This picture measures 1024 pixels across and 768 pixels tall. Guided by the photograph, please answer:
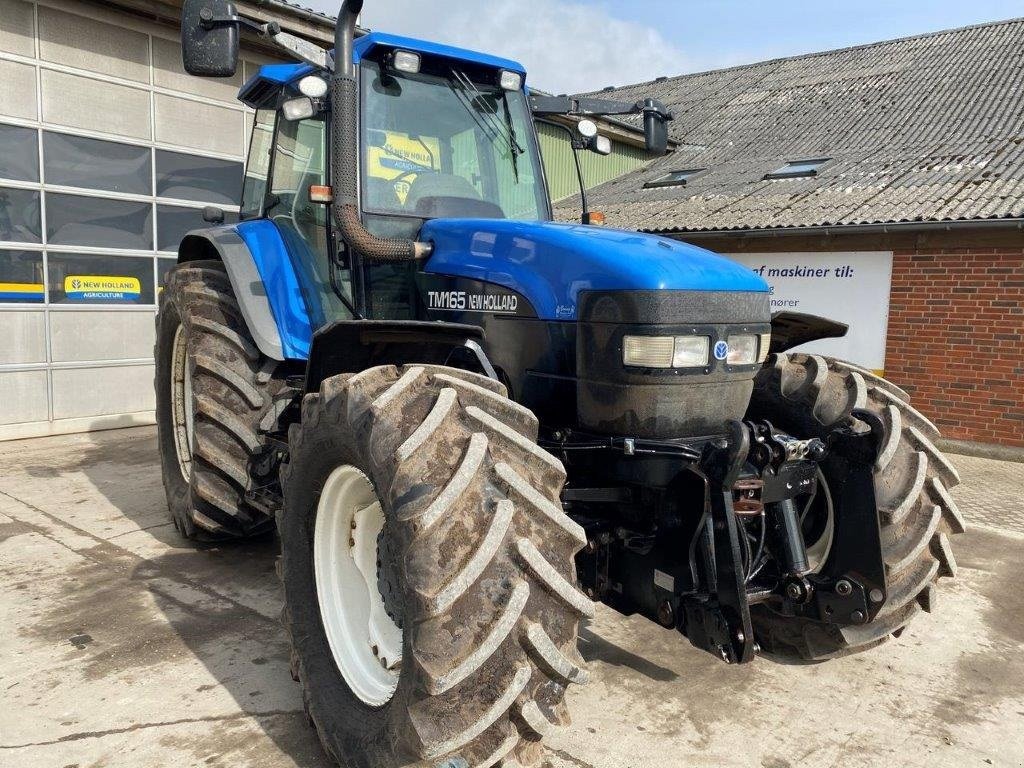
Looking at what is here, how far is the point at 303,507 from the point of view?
2.76m

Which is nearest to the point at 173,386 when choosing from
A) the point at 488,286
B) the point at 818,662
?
the point at 488,286

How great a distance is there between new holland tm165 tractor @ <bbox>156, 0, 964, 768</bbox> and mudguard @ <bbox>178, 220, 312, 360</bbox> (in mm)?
12

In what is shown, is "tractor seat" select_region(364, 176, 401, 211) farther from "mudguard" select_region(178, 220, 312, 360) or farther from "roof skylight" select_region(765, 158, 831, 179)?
"roof skylight" select_region(765, 158, 831, 179)

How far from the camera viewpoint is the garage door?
7.27 m

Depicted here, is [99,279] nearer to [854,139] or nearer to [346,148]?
[346,148]

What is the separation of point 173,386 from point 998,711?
440 centimetres

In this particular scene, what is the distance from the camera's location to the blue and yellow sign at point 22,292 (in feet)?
23.7

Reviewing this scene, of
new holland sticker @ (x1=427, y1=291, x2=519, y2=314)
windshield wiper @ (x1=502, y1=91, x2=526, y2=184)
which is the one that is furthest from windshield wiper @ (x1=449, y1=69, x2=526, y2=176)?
new holland sticker @ (x1=427, y1=291, x2=519, y2=314)

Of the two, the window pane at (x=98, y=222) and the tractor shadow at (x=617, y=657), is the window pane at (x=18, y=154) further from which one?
the tractor shadow at (x=617, y=657)

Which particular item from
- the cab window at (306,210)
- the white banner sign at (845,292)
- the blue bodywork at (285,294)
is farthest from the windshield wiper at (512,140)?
the white banner sign at (845,292)

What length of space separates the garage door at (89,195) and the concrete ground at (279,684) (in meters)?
3.49

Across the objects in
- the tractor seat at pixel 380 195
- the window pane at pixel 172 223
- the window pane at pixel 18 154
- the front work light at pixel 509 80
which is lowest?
the tractor seat at pixel 380 195

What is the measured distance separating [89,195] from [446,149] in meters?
5.72

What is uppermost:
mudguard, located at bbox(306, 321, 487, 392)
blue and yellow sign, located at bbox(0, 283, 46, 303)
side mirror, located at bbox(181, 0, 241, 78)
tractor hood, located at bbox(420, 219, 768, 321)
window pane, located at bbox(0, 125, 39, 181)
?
window pane, located at bbox(0, 125, 39, 181)
